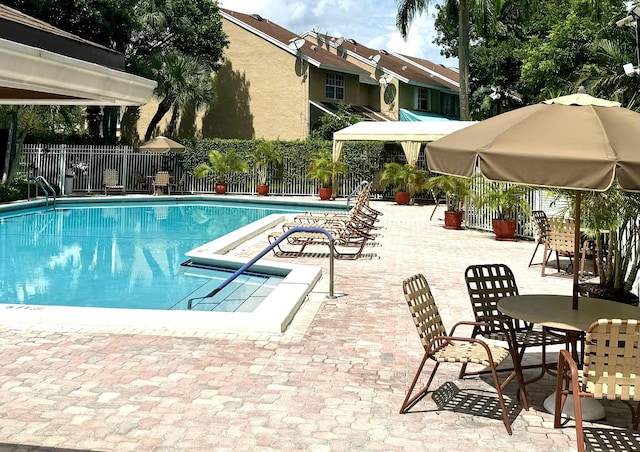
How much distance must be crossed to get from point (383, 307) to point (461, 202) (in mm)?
11332

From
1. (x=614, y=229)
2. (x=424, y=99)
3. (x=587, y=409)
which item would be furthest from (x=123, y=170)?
(x=587, y=409)

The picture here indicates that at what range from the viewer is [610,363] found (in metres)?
4.30

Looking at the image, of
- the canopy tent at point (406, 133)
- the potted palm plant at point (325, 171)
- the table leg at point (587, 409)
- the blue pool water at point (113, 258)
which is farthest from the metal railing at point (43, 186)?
the table leg at point (587, 409)

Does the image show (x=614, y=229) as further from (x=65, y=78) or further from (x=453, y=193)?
(x=453, y=193)

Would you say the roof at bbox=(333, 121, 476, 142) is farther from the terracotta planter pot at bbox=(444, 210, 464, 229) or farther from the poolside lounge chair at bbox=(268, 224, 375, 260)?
the poolside lounge chair at bbox=(268, 224, 375, 260)

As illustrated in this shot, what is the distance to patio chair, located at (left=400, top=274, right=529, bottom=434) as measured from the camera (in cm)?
499

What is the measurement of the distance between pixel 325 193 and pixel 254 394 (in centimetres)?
2240

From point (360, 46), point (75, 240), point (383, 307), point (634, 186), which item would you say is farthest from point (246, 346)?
point (360, 46)

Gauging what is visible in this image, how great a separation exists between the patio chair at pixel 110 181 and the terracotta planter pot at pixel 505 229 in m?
17.7

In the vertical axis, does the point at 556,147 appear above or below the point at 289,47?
below

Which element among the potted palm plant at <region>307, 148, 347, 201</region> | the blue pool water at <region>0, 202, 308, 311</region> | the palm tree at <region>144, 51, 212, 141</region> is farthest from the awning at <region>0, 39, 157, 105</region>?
the palm tree at <region>144, 51, 212, 141</region>

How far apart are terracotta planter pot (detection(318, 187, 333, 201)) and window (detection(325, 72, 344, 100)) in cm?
904

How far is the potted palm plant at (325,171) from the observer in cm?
2748

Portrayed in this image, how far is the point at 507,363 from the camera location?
6578 mm
